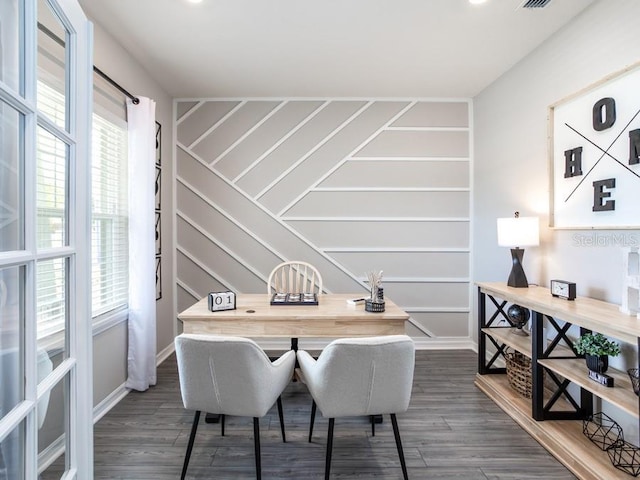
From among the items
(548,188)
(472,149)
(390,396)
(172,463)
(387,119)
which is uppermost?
(387,119)

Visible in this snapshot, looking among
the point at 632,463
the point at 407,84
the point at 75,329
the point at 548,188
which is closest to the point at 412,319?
the point at 548,188

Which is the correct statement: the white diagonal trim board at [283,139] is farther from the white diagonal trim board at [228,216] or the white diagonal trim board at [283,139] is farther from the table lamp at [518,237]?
the table lamp at [518,237]

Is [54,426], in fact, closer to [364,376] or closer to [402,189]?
[364,376]

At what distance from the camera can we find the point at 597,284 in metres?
2.09

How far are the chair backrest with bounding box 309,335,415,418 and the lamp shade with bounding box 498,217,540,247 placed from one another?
1410mm

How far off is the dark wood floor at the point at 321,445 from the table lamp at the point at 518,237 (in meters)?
0.96

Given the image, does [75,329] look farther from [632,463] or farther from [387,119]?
[387,119]

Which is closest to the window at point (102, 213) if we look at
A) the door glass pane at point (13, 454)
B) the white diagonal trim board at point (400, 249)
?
the door glass pane at point (13, 454)

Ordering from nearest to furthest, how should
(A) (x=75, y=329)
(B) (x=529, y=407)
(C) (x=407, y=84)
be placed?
1. (A) (x=75, y=329)
2. (B) (x=529, y=407)
3. (C) (x=407, y=84)

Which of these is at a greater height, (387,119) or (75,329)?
(387,119)

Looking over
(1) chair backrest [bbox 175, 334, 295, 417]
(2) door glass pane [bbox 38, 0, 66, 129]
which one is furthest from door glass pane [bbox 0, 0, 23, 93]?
(1) chair backrest [bbox 175, 334, 295, 417]

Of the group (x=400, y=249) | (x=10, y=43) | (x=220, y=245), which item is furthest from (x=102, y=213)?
(x=400, y=249)

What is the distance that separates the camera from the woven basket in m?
2.41

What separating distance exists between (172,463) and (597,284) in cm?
270
